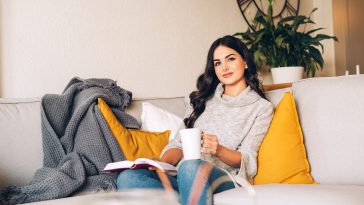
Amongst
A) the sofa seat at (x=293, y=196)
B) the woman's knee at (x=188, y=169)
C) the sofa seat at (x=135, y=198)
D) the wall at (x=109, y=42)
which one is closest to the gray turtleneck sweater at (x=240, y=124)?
the sofa seat at (x=293, y=196)

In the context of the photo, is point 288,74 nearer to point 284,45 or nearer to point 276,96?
point 284,45

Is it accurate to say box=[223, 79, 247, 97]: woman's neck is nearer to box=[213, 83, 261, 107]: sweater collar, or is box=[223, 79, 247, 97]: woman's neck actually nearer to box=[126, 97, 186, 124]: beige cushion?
box=[213, 83, 261, 107]: sweater collar

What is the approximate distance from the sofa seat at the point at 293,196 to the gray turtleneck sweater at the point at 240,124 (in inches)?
9.9

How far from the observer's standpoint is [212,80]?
1873 mm

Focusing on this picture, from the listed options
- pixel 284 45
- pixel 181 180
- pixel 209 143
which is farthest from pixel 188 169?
pixel 284 45

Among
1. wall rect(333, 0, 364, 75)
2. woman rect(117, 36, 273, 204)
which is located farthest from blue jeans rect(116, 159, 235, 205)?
wall rect(333, 0, 364, 75)

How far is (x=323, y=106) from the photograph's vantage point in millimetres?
1528

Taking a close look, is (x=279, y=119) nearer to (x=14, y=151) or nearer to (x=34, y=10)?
(x=14, y=151)

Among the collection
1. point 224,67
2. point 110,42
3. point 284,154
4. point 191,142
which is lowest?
point 284,154

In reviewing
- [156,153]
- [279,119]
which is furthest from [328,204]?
[156,153]

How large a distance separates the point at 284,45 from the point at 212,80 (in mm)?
Result: 945

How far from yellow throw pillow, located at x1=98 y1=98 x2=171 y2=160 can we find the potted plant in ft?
3.37

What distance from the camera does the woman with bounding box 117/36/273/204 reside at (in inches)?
54.3

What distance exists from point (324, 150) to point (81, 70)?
1.22 meters
